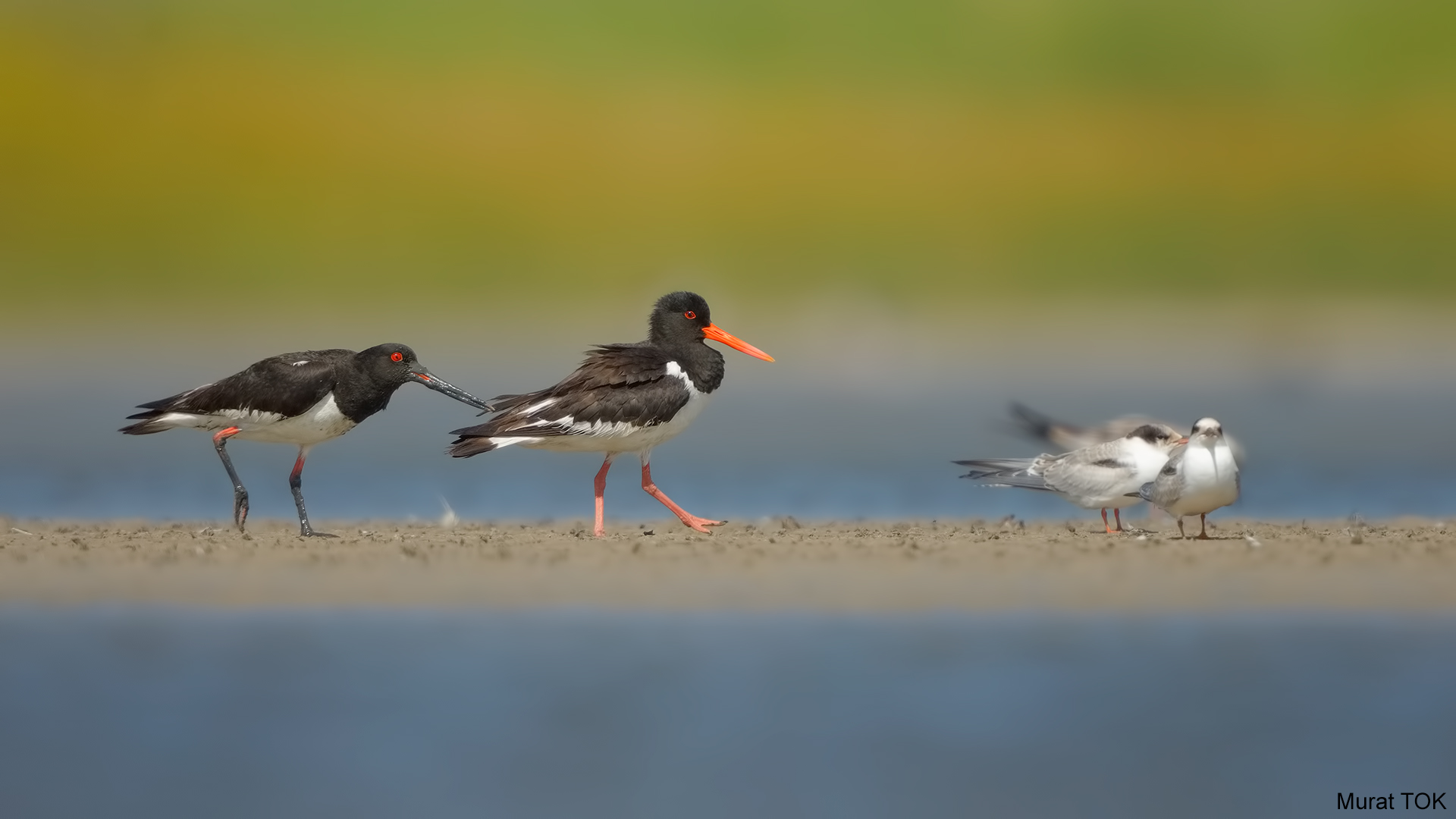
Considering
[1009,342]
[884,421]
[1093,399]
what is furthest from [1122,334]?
[884,421]

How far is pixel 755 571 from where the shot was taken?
30.3 ft

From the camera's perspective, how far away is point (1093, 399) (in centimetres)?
2148

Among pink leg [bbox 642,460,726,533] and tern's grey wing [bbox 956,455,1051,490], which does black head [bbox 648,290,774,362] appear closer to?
pink leg [bbox 642,460,726,533]

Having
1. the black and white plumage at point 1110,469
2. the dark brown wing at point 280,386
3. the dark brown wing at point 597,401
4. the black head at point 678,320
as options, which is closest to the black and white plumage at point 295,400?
the dark brown wing at point 280,386

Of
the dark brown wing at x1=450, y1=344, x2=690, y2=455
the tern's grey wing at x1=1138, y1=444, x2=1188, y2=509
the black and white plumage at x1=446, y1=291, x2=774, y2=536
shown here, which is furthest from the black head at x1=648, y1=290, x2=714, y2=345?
the tern's grey wing at x1=1138, y1=444, x2=1188, y2=509

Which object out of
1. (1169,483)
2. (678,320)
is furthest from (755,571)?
(678,320)

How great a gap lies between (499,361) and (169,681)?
64.6 feet

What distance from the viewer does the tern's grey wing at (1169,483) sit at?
33.9 ft

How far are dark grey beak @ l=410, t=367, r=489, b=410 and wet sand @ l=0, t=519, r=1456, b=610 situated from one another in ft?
4.42

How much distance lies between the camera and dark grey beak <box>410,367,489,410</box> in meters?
11.7

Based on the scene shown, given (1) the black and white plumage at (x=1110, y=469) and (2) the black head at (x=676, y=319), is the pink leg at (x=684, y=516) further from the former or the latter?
(1) the black and white plumage at (x=1110, y=469)

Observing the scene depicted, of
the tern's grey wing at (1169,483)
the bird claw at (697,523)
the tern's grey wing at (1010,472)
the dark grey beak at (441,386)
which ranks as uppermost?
the dark grey beak at (441,386)

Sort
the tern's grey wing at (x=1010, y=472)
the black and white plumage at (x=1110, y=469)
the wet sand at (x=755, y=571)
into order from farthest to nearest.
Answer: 1. the tern's grey wing at (x=1010, y=472)
2. the black and white plumage at (x=1110, y=469)
3. the wet sand at (x=755, y=571)

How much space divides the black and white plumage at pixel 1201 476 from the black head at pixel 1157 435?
2.43ft
